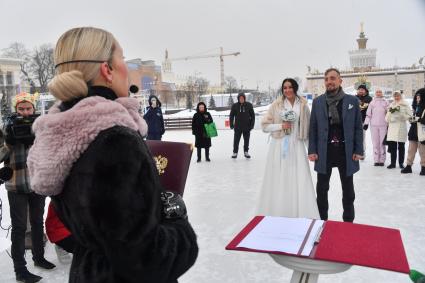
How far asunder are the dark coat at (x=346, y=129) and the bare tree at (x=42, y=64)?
4534 centimetres

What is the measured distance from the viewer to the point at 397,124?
7906 millimetres

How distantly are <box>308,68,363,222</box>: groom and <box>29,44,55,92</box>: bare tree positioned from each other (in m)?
45.4

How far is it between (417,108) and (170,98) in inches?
2858

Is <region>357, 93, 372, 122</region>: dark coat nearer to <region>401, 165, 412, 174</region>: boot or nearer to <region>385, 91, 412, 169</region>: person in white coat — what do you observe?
<region>385, 91, 412, 169</region>: person in white coat

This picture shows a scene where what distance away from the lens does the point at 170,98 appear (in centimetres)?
7831

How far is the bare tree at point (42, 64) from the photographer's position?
146 feet

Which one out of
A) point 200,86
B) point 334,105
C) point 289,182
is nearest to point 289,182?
point 289,182

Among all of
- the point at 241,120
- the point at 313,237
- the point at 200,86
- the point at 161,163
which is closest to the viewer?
the point at 161,163

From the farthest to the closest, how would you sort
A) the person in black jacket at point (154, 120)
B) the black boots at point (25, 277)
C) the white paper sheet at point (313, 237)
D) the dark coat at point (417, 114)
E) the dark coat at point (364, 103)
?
the person in black jacket at point (154, 120)
the dark coat at point (364, 103)
the dark coat at point (417, 114)
the black boots at point (25, 277)
the white paper sheet at point (313, 237)

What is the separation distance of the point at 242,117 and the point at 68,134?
955cm

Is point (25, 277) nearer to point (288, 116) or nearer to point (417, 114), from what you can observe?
point (288, 116)

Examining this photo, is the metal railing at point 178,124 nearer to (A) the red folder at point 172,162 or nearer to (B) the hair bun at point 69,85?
(A) the red folder at point 172,162

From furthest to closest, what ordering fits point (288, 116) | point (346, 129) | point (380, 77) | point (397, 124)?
point (380, 77)
point (397, 124)
point (288, 116)
point (346, 129)

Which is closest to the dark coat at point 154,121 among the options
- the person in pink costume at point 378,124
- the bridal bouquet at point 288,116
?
the person in pink costume at point 378,124
